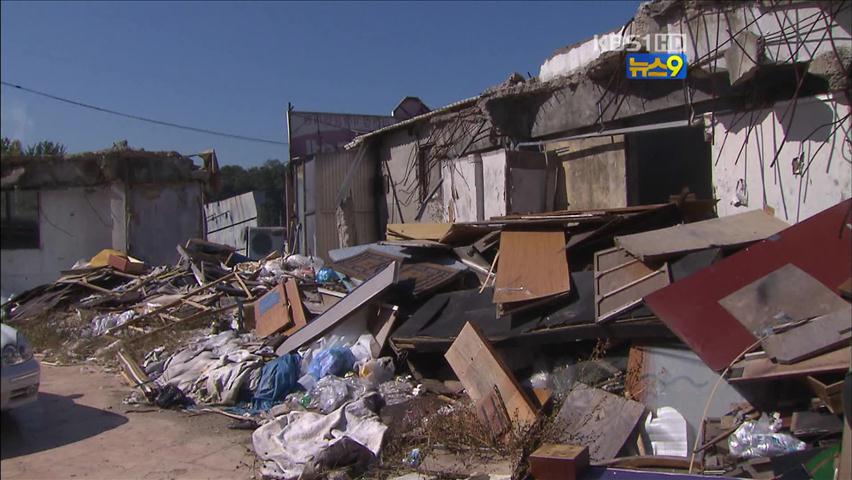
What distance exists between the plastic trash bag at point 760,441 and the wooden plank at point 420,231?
457cm

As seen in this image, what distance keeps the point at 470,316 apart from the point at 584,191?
350cm

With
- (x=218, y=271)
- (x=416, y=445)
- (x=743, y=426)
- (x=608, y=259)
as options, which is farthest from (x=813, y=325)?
(x=218, y=271)

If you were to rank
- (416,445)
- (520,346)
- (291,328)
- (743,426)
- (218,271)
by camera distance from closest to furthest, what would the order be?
(743,426), (416,445), (520,346), (291,328), (218,271)

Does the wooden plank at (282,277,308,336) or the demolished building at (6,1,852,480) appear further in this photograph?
the wooden plank at (282,277,308,336)

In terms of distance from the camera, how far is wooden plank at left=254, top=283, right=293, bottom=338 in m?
8.71

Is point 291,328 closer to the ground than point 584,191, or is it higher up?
closer to the ground

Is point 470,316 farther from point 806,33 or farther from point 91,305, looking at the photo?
point 91,305

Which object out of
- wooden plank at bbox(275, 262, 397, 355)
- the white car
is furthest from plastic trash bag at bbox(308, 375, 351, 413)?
the white car

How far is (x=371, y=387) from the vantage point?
662 centimetres

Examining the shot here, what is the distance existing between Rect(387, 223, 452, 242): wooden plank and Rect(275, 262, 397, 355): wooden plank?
137cm

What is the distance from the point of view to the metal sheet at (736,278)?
5.27 metres

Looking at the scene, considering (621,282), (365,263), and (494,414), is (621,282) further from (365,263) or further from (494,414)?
(365,263)

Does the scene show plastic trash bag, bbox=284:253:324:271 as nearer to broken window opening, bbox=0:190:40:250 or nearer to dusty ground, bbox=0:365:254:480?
dusty ground, bbox=0:365:254:480

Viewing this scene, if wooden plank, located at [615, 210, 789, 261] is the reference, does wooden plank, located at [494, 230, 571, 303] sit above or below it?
below
